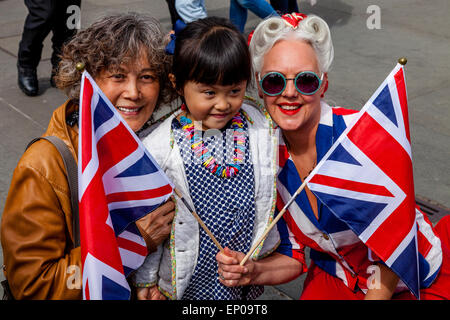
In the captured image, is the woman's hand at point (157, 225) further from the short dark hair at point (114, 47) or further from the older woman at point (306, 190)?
the short dark hair at point (114, 47)

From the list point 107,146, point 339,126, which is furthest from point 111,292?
point 339,126

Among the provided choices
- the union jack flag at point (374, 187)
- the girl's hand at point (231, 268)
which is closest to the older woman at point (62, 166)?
the girl's hand at point (231, 268)

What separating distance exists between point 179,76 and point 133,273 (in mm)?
840

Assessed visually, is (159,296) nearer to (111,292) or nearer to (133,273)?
(133,273)

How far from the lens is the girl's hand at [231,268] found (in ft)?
6.64

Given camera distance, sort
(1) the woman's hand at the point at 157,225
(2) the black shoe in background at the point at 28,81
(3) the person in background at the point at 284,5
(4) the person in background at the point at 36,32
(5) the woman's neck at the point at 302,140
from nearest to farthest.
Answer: (1) the woman's hand at the point at 157,225, (5) the woman's neck at the point at 302,140, (4) the person in background at the point at 36,32, (2) the black shoe in background at the point at 28,81, (3) the person in background at the point at 284,5

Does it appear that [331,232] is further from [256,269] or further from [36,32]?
[36,32]

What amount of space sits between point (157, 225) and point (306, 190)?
69cm

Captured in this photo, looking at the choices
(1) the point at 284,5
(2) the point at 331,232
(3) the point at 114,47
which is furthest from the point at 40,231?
(1) the point at 284,5

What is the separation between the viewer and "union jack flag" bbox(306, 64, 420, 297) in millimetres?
2057

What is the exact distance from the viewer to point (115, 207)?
199 cm

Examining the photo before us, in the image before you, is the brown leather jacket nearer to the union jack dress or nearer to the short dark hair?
the short dark hair

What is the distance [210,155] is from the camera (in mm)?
2086

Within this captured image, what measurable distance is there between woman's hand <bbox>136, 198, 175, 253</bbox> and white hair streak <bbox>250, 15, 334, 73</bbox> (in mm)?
758
